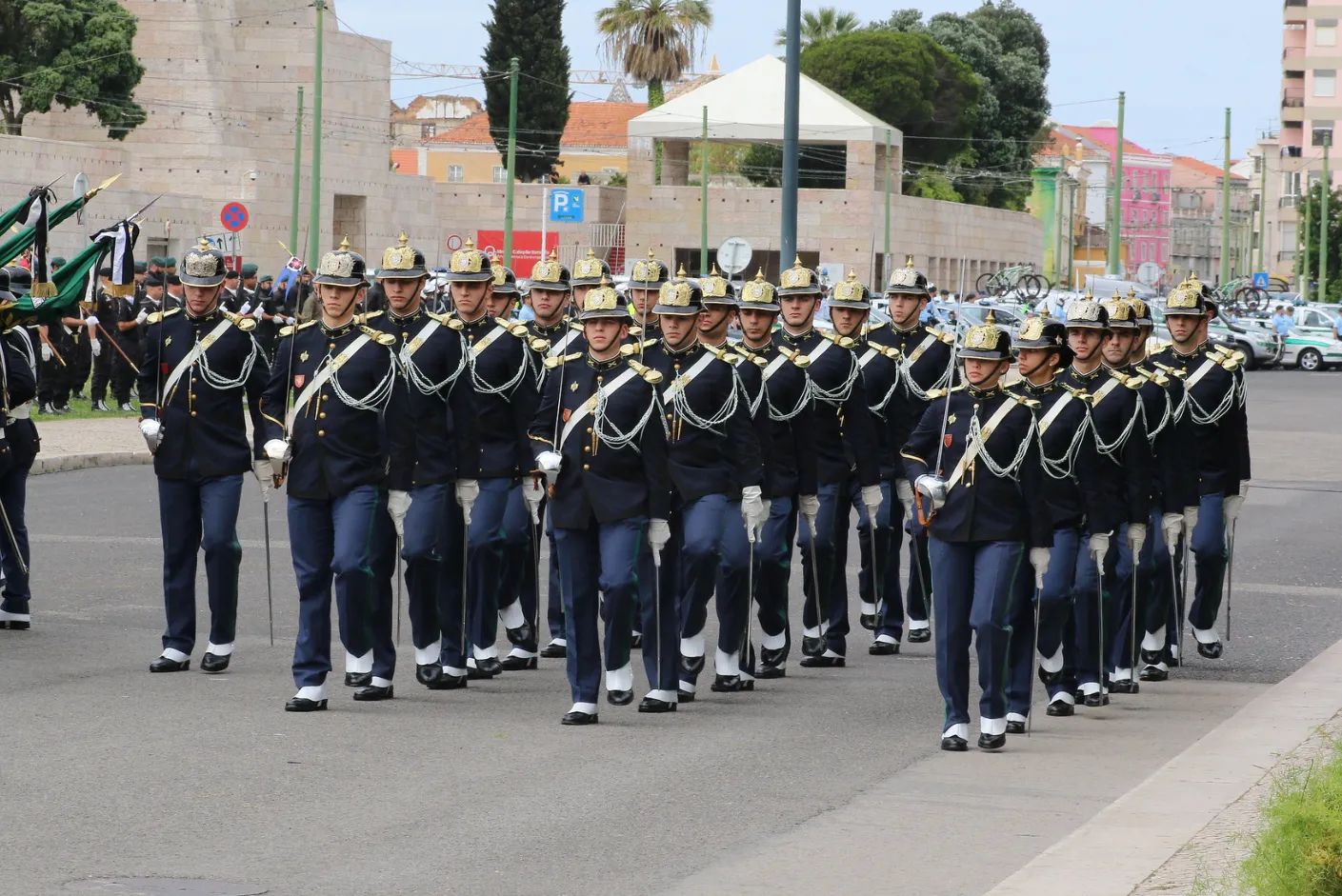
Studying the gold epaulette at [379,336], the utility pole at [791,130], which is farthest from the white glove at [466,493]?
the utility pole at [791,130]

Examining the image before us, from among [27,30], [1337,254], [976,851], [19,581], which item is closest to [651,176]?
[27,30]

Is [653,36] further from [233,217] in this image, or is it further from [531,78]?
[233,217]

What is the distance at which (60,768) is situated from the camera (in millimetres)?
8641

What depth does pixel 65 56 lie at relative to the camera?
177ft

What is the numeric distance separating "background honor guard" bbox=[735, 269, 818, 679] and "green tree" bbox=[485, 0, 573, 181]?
236 feet

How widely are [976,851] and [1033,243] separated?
96.3 m

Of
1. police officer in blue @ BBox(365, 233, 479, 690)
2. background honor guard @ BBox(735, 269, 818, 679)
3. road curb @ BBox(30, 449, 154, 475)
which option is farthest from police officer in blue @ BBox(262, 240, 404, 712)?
road curb @ BBox(30, 449, 154, 475)

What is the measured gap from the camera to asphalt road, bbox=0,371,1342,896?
7.32 m

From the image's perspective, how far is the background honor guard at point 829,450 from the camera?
12.2 meters

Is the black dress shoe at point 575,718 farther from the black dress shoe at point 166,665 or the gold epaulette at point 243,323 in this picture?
the gold epaulette at point 243,323

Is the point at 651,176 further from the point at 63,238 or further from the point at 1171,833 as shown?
the point at 1171,833

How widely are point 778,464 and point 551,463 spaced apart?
196cm

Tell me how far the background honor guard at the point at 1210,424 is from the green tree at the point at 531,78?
71.8 m

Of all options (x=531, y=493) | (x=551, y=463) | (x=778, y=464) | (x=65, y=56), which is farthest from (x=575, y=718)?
(x=65, y=56)
